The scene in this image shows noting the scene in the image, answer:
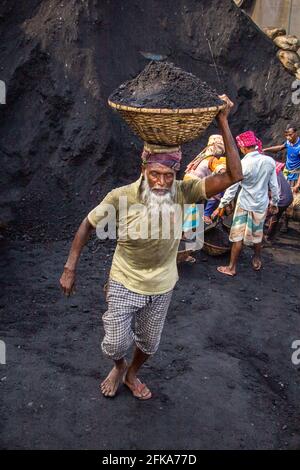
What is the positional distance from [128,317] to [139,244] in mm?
540

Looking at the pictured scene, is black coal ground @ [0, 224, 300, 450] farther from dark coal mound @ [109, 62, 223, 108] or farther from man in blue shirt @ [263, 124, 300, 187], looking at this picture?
man in blue shirt @ [263, 124, 300, 187]

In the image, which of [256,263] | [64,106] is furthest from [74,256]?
[64,106]

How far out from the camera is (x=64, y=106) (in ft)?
27.3

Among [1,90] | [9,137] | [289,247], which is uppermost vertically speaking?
[1,90]

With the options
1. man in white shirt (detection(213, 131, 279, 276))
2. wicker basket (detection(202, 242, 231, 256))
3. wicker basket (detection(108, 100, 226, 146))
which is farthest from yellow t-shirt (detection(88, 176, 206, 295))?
wicker basket (detection(202, 242, 231, 256))

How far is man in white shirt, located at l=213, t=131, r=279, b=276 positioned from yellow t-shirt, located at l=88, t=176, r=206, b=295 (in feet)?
9.70

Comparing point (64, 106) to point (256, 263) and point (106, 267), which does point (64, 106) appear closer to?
point (106, 267)

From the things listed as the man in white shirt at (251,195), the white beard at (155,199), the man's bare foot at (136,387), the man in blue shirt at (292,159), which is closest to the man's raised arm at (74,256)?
the white beard at (155,199)

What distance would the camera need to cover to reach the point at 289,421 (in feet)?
13.6

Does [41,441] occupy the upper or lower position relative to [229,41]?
lower

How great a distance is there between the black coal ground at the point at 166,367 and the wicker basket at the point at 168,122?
204 cm

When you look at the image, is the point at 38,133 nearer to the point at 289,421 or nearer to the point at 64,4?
the point at 64,4
